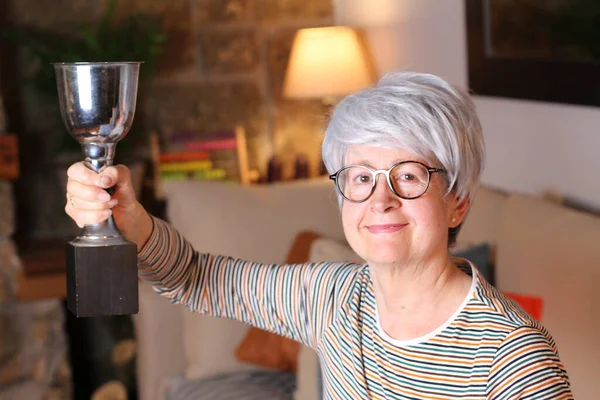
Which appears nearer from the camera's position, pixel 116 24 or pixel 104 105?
pixel 104 105

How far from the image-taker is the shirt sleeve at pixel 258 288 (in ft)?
4.84

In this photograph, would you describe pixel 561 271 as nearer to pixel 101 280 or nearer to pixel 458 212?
pixel 458 212

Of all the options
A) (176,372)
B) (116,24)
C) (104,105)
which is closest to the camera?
(104,105)

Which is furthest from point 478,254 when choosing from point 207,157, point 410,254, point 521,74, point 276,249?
point 207,157

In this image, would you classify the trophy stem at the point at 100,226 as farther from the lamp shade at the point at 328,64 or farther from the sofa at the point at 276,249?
the lamp shade at the point at 328,64

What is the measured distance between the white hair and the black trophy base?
36 cm

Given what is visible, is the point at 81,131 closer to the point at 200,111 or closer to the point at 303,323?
the point at 303,323

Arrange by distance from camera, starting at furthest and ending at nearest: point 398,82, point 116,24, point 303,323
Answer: point 116,24 → point 303,323 → point 398,82

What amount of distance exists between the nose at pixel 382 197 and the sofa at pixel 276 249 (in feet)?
2.75

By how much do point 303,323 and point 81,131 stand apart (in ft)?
1.67

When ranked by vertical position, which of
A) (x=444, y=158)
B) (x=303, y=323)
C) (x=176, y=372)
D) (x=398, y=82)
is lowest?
(x=176, y=372)

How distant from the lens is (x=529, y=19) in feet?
8.30

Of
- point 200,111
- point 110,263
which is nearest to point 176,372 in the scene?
point 200,111

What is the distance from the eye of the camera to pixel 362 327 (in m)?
1.38
